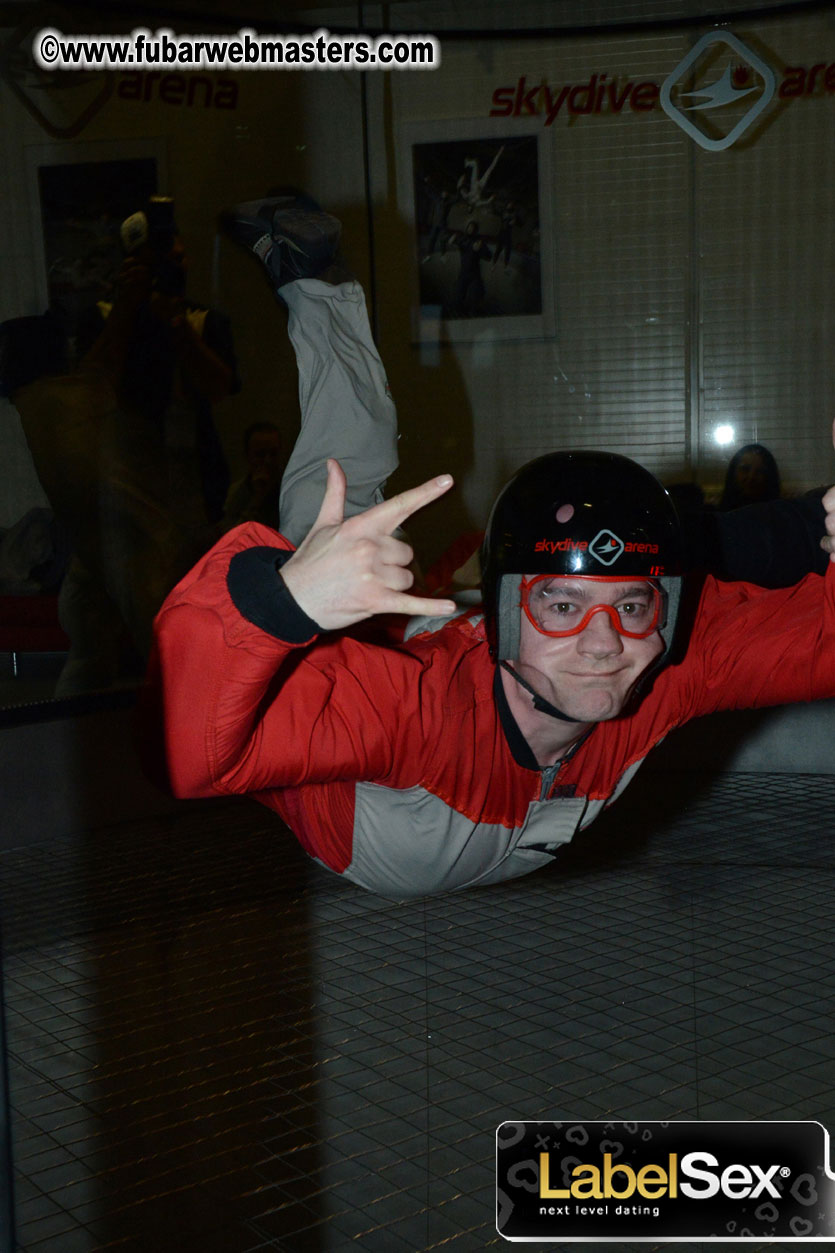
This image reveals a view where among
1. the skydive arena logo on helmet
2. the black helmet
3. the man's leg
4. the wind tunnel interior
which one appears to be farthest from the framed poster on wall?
the skydive arena logo on helmet

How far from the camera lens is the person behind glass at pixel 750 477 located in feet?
14.5

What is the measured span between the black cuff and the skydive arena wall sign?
804 millimetres

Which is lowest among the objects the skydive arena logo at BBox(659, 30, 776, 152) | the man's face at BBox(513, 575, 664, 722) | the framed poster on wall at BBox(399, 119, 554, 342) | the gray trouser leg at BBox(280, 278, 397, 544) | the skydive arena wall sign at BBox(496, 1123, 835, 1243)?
the skydive arena wall sign at BBox(496, 1123, 835, 1243)

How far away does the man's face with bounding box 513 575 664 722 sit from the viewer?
1.73 metres

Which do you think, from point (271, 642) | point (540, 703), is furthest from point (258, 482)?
point (271, 642)

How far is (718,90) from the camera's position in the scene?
4410mm

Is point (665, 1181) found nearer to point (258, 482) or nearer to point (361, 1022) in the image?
point (361, 1022)

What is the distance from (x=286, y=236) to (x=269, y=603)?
1.62 m

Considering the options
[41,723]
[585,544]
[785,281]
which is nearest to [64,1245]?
A: [585,544]

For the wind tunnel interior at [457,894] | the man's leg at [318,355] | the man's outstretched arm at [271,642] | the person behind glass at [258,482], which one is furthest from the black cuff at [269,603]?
the person behind glass at [258,482]

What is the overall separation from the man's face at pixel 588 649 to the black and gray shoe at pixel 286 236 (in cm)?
124

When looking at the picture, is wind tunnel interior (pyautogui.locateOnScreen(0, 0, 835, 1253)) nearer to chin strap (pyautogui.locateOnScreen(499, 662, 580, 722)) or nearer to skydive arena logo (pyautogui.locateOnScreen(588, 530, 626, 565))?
chin strap (pyautogui.locateOnScreen(499, 662, 580, 722))

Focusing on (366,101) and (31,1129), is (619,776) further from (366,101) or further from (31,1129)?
(366,101)

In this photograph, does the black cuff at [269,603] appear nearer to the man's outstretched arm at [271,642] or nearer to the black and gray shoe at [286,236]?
the man's outstretched arm at [271,642]
